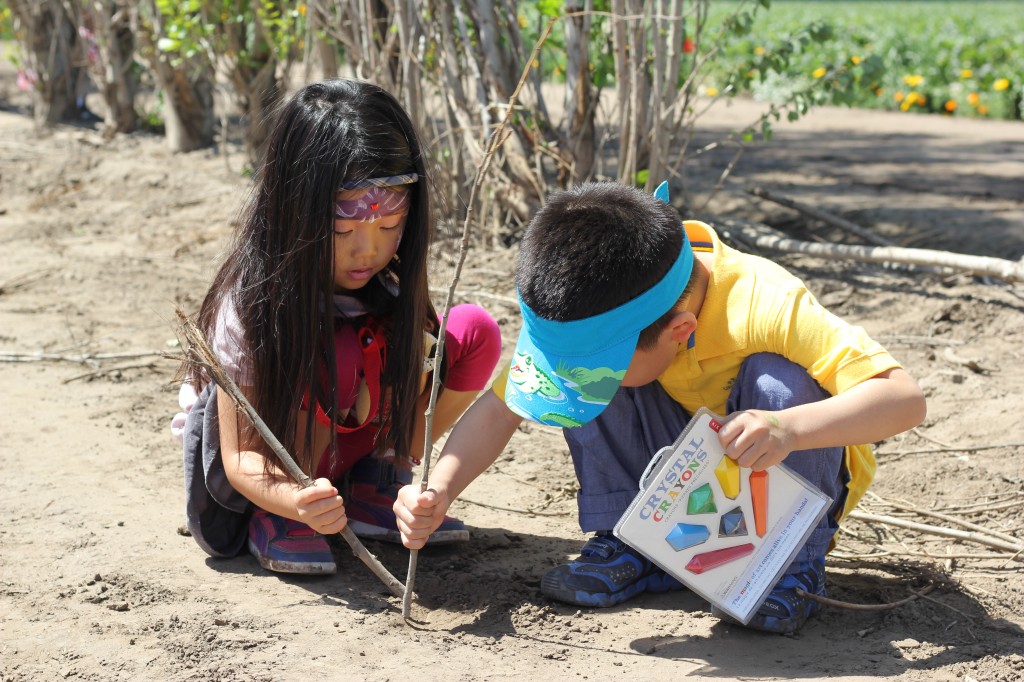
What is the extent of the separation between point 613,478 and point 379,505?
1.85ft

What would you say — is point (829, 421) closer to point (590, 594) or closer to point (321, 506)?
point (590, 594)

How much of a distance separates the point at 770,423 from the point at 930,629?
56 cm

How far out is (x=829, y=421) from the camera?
1.69 metres

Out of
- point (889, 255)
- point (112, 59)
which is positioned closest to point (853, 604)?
point (889, 255)

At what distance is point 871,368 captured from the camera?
→ 1.72m

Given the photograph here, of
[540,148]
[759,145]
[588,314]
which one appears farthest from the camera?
[759,145]

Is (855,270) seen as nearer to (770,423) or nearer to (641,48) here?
(641,48)

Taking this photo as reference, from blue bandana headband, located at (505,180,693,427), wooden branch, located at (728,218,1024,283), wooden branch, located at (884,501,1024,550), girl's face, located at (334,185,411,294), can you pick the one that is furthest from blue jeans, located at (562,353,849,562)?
wooden branch, located at (728,218,1024,283)

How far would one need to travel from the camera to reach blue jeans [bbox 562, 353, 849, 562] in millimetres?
1907

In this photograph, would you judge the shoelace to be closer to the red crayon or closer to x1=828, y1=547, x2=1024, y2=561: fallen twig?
the red crayon

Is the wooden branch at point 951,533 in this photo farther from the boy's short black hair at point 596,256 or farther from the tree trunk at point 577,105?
the tree trunk at point 577,105

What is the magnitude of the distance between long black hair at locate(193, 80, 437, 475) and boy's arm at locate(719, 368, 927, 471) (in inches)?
29.7

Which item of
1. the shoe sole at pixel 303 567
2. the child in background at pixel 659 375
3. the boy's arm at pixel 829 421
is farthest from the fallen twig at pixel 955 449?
the shoe sole at pixel 303 567

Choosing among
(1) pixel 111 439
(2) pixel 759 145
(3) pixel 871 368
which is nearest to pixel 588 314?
(3) pixel 871 368
